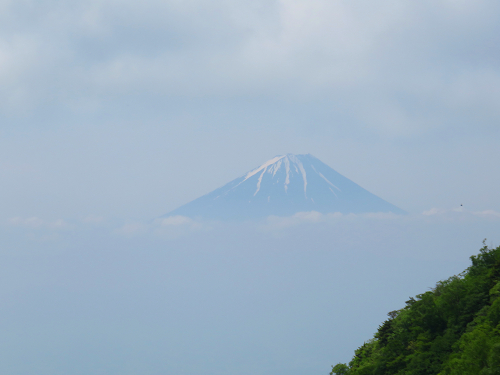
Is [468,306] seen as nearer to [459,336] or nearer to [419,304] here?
[459,336]

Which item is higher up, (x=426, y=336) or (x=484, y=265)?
(x=484, y=265)

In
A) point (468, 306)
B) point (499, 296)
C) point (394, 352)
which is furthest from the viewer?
point (394, 352)

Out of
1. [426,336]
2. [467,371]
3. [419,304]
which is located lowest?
[467,371]

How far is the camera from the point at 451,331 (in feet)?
110

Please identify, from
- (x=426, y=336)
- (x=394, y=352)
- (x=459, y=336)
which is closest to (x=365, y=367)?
(x=394, y=352)

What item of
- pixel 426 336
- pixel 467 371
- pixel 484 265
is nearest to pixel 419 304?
pixel 426 336

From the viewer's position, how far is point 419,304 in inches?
1512

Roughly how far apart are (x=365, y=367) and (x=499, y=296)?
472 inches

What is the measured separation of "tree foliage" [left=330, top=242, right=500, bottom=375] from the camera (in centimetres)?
2708

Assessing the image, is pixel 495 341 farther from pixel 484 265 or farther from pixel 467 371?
pixel 484 265

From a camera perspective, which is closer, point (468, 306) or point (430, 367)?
point (430, 367)

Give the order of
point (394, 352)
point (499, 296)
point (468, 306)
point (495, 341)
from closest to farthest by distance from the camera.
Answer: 1. point (495, 341)
2. point (499, 296)
3. point (468, 306)
4. point (394, 352)

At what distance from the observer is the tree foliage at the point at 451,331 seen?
88.8ft

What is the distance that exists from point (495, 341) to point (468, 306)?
8674 millimetres
